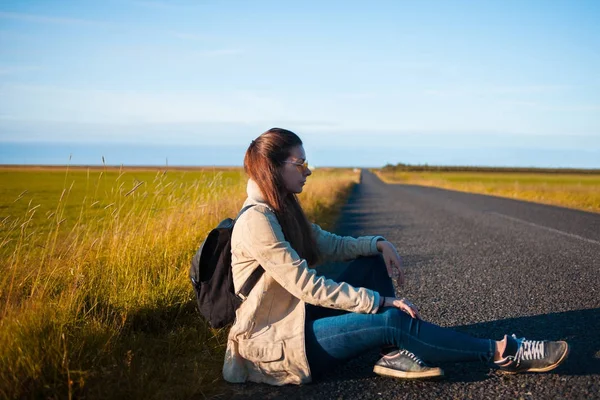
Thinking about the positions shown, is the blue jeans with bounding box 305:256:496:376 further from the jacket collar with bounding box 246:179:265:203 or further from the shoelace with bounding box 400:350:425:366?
the jacket collar with bounding box 246:179:265:203

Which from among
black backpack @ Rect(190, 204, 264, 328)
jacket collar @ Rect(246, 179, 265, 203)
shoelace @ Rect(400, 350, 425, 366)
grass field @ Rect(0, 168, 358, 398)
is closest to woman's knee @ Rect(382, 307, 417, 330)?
shoelace @ Rect(400, 350, 425, 366)

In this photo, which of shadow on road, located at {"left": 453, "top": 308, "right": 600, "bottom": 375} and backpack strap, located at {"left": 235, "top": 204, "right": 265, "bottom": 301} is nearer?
backpack strap, located at {"left": 235, "top": 204, "right": 265, "bottom": 301}

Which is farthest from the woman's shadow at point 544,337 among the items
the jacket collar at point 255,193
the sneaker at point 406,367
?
the jacket collar at point 255,193

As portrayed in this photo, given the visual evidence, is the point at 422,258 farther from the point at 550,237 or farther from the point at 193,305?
the point at 193,305

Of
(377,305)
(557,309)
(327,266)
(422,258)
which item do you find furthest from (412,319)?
(422,258)

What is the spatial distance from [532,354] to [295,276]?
140 cm

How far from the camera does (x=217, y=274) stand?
118 inches

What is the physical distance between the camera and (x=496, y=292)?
→ 5188 millimetres

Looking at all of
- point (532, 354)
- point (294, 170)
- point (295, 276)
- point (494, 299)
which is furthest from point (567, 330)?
point (294, 170)

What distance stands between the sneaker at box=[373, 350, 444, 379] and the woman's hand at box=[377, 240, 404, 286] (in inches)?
23.9

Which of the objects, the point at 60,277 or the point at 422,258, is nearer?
the point at 60,277

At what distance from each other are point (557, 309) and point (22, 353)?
409cm

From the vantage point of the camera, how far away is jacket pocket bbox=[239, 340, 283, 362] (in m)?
2.81

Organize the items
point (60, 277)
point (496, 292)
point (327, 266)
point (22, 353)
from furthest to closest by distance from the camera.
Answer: point (327, 266) < point (496, 292) < point (60, 277) < point (22, 353)
